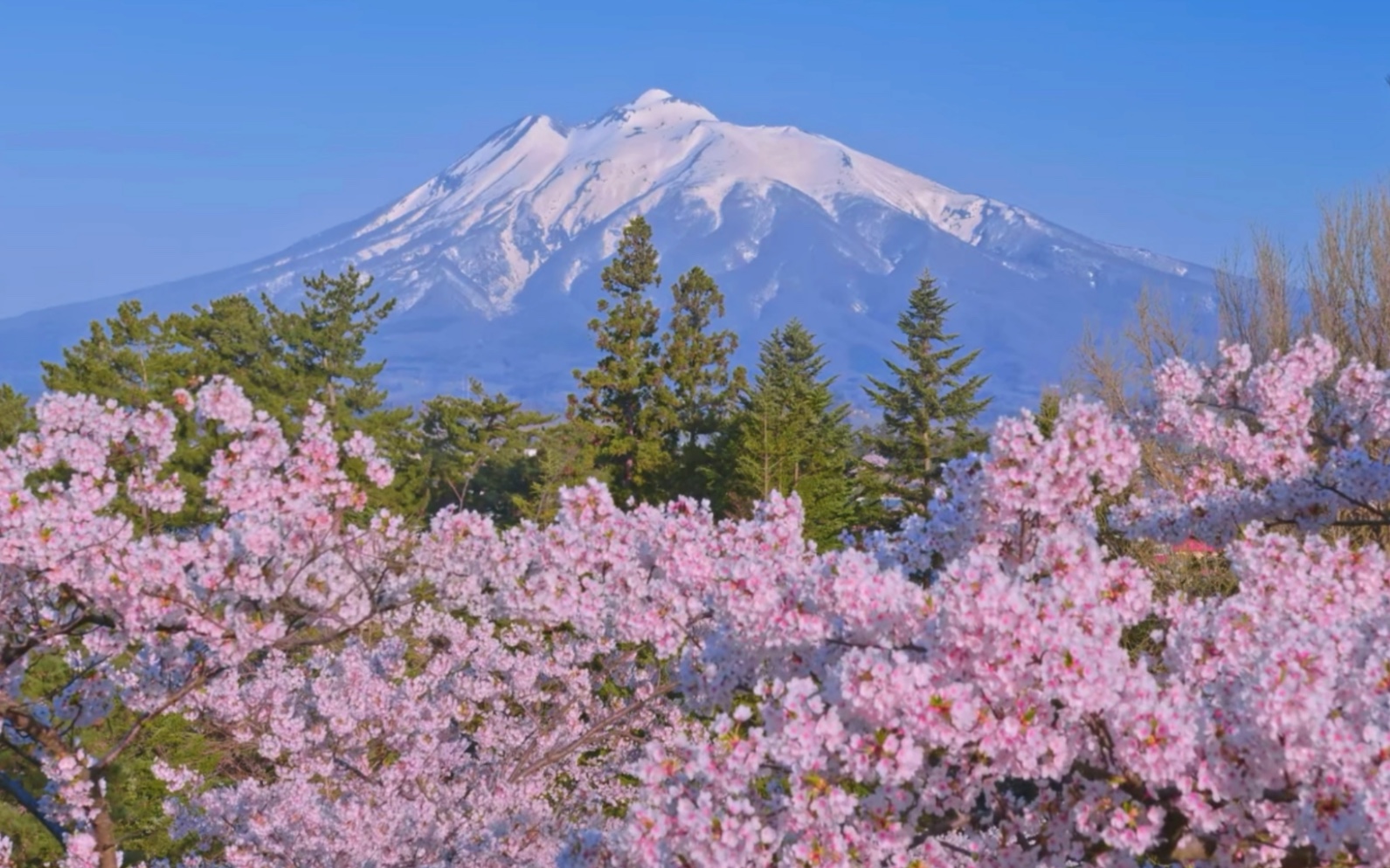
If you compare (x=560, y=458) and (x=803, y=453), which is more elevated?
(x=560, y=458)

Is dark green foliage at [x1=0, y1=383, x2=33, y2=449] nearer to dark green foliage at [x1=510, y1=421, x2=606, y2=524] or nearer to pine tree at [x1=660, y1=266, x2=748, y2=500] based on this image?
dark green foliage at [x1=510, y1=421, x2=606, y2=524]

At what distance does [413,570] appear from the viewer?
8125 mm

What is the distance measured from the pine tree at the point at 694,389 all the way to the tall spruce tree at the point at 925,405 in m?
5.13

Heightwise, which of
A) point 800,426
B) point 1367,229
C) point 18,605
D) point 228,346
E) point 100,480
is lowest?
point 18,605

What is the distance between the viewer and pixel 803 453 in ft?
113

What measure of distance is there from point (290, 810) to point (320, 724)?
1.29m

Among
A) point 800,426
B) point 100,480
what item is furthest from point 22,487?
point 800,426

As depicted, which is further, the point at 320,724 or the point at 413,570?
the point at 320,724

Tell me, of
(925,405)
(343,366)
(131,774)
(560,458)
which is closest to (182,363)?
(343,366)

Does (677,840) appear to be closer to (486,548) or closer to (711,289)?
(486,548)

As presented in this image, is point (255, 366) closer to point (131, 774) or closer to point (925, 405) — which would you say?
point (925, 405)

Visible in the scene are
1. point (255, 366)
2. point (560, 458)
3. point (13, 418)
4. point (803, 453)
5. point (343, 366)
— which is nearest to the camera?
point (560, 458)

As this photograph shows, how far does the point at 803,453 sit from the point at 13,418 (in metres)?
22.6

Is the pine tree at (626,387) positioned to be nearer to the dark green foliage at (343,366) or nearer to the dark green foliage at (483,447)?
the dark green foliage at (483,447)
